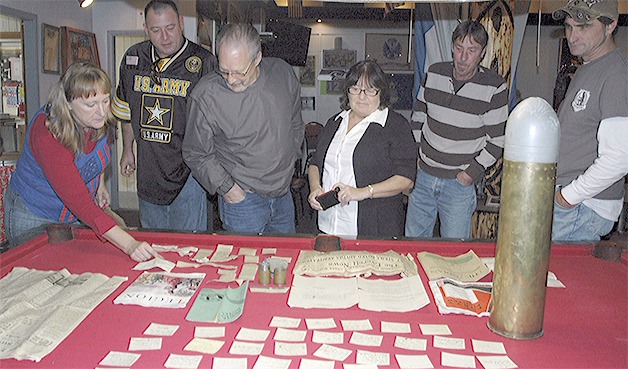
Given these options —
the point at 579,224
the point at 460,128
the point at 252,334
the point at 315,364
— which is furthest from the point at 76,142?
the point at 579,224

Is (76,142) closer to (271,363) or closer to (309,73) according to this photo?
(271,363)

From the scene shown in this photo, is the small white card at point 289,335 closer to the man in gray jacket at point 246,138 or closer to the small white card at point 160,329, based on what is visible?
the small white card at point 160,329

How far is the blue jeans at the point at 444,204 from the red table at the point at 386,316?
102 cm

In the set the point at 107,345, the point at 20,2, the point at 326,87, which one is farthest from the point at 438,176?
the point at 326,87

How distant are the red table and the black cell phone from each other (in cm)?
30

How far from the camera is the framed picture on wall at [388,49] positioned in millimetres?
8000

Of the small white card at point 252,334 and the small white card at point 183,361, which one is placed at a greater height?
the small white card at point 252,334

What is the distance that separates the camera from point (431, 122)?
3.24 meters

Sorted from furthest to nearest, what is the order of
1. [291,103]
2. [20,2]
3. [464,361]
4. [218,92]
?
[20,2] → [291,103] → [218,92] → [464,361]

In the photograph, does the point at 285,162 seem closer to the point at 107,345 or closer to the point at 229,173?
the point at 229,173

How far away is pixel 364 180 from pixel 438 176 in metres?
0.81

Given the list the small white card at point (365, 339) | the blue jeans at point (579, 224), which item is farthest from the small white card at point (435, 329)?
the blue jeans at point (579, 224)

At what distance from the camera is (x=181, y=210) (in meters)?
3.21

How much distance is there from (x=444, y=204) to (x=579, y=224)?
89 cm
